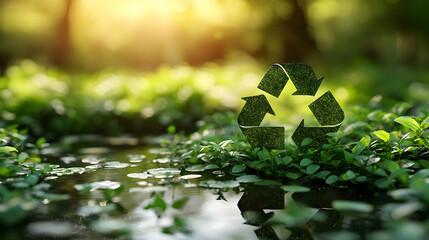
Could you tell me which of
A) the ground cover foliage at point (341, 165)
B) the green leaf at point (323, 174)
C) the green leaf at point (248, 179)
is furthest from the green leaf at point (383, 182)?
the green leaf at point (248, 179)

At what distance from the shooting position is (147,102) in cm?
564

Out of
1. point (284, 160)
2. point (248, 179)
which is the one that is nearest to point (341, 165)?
point (284, 160)

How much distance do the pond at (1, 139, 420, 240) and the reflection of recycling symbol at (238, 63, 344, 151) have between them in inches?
11.8

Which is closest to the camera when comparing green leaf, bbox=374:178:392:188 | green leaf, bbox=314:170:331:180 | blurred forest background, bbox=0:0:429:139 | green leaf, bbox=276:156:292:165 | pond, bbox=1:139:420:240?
pond, bbox=1:139:420:240

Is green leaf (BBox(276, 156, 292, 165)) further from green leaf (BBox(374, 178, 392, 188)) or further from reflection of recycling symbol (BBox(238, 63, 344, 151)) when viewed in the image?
green leaf (BBox(374, 178, 392, 188))

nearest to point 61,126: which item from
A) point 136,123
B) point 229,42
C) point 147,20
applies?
point 136,123

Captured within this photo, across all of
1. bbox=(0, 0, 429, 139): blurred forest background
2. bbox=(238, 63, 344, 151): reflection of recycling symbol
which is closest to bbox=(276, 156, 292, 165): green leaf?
bbox=(238, 63, 344, 151): reflection of recycling symbol

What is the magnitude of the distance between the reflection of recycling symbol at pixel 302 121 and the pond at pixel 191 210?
299mm

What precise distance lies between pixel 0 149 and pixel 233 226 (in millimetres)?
1352

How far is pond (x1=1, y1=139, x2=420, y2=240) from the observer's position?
4.91 feet

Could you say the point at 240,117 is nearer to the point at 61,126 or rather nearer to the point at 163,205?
the point at 163,205

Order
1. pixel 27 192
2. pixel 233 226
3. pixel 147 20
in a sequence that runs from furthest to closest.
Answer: pixel 147 20, pixel 27 192, pixel 233 226

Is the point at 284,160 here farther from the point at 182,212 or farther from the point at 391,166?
the point at 182,212

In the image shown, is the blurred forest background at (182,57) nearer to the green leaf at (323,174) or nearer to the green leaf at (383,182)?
the green leaf at (323,174)
